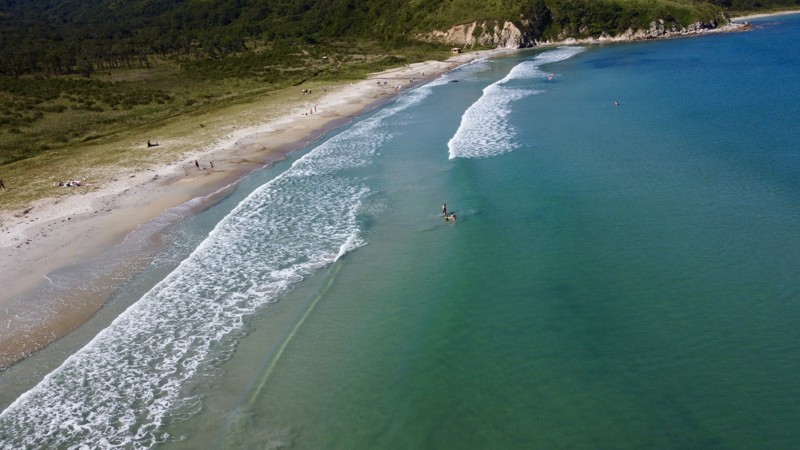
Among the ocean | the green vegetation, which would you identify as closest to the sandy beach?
the ocean

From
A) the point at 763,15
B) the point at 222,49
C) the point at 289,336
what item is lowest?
the point at 289,336

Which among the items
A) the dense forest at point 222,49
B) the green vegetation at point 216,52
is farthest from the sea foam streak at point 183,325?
the dense forest at point 222,49

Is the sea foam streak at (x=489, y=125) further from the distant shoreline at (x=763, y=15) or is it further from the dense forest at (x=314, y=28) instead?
the distant shoreline at (x=763, y=15)

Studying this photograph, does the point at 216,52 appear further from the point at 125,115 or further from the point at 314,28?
the point at 125,115

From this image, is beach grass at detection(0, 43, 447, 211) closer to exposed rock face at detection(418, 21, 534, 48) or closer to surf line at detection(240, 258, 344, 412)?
surf line at detection(240, 258, 344, 412)

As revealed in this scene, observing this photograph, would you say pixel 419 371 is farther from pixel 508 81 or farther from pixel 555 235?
pixel 508 81

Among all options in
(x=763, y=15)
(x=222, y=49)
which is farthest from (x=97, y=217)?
(x=763, y=15)
